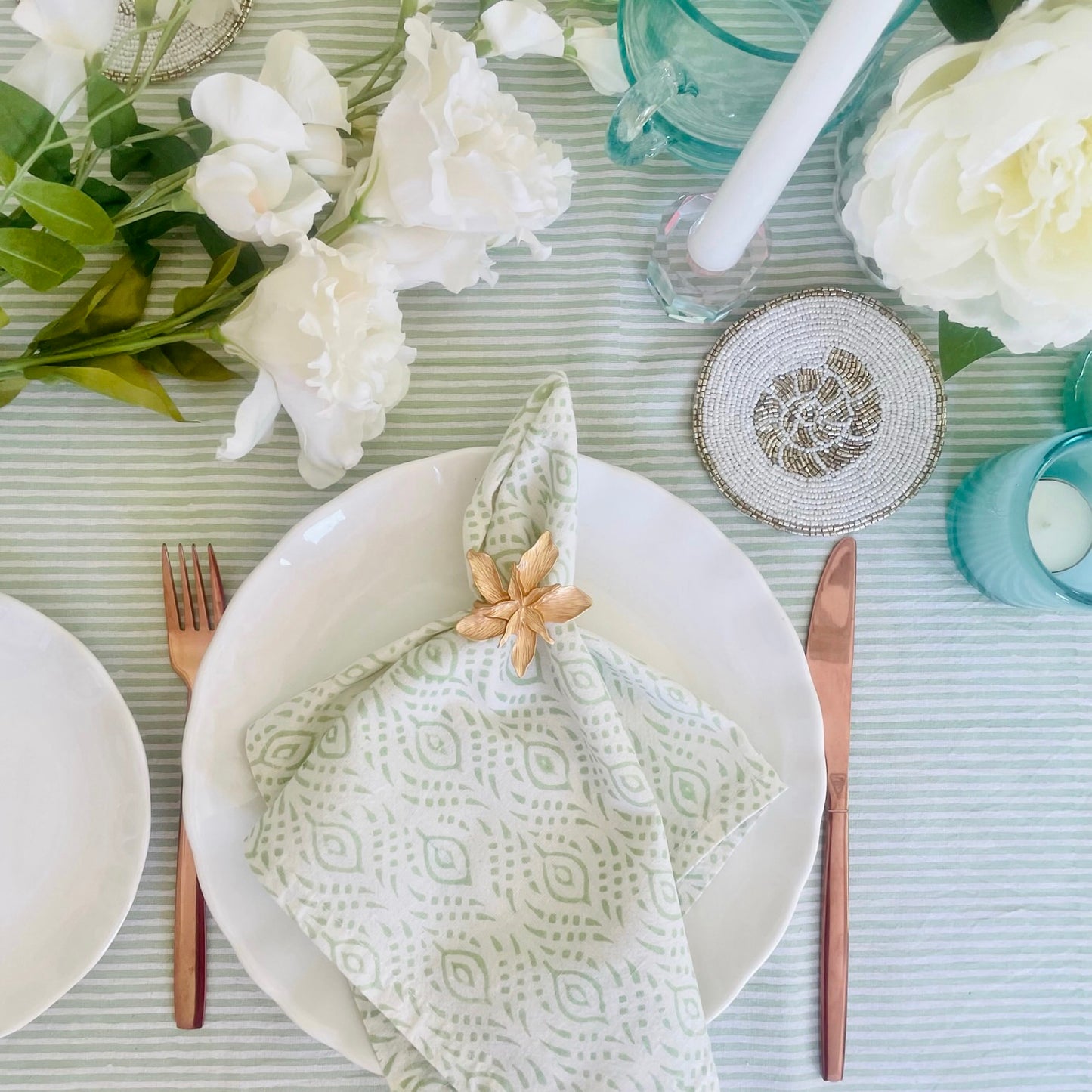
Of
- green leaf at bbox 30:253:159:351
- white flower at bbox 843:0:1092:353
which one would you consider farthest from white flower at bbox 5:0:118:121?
white flower at bbox 843:0:1092:353

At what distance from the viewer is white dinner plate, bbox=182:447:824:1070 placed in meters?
0.47

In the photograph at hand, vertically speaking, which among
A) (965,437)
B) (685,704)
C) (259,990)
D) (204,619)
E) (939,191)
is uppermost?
(939,191)

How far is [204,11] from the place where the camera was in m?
0.49

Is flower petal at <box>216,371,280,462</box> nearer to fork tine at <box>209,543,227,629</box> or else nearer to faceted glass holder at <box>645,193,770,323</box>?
fork tine at <box>209,543,227,629</box>

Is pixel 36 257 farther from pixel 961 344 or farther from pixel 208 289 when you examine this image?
pixel 961 344

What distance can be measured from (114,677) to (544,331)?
33cm

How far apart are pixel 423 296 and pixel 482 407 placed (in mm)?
76

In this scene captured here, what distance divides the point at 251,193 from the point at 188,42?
8.3 inches

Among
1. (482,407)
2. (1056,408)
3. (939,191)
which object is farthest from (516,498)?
(1056,408)

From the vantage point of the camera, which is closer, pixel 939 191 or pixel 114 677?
pixel 939 191

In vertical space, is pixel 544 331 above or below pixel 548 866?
above

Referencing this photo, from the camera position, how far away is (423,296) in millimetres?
540

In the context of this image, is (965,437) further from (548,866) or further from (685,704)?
(548,866)

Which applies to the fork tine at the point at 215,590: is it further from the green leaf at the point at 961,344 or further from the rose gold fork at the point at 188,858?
the green leaf at the point at 961,344
